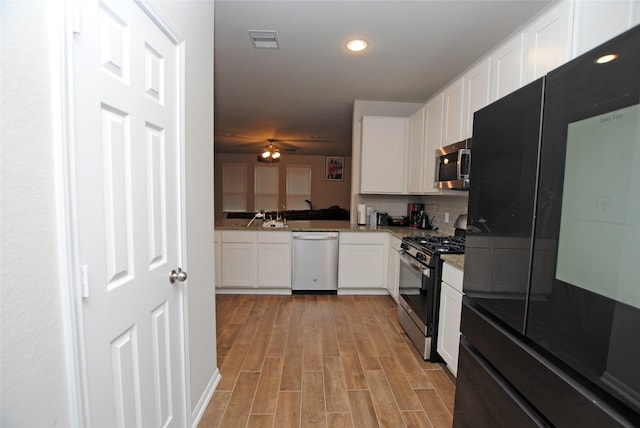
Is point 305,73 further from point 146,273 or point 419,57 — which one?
point 146,273

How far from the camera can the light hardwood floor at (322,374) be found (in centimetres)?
169

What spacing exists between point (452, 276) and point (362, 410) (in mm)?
1051

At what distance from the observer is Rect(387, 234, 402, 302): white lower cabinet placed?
10.6 ft

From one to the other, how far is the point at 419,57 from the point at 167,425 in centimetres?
329

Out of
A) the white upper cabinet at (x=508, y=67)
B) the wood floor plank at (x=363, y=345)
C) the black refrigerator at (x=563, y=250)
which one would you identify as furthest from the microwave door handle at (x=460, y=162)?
the wood floor plank at (x=363, y=345)

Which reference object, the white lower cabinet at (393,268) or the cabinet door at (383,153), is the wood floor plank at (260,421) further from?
the cabinet door at (383,153)

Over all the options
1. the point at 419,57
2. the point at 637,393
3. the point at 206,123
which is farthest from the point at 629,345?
the point at 419,57

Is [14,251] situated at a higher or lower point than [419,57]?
lower

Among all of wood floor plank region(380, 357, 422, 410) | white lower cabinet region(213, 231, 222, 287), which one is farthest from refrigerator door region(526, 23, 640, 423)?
white lower cabinet region(213, 231, 222, 287)

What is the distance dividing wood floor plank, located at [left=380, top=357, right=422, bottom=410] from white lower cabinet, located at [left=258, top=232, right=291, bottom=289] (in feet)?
5.58

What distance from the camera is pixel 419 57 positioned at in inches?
106

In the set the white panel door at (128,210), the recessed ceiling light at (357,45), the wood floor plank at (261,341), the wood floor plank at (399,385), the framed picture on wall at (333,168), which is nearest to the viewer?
the white panel door at (128,210)

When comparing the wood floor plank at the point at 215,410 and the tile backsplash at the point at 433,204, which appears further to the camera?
the tile backsplash at the point at 433,204

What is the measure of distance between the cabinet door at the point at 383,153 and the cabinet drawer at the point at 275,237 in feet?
3.94
